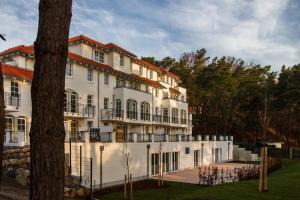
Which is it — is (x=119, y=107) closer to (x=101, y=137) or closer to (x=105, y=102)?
(x=105, y=102)

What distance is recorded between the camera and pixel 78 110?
102 feet

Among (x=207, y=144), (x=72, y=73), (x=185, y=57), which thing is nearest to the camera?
(x=72, y=73)

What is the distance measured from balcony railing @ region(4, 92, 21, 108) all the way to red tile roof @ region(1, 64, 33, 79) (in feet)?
4.82

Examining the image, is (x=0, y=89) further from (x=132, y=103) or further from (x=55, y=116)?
(x=132, y=103)

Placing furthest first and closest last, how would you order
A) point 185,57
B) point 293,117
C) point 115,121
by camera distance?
point 185,57, point 293,117, point 115,121

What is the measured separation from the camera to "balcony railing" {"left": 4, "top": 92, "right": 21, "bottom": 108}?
25.0m

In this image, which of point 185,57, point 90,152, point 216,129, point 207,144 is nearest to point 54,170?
point 90,152

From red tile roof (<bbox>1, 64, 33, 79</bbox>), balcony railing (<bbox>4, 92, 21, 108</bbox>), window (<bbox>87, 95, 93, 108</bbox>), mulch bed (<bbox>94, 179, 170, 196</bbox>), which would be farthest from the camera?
window (<bbox>87, 95, 93, 108</bbox>)

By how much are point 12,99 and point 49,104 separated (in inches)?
939

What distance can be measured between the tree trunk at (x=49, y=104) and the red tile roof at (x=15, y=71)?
74.6 feet

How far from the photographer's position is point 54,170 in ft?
11.2

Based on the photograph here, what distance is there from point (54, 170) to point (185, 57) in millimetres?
71827

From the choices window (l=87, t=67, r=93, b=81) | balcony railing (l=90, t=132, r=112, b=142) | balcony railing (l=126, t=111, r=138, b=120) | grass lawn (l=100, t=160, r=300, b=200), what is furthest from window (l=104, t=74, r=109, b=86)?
grass lawn (l=100, t=160, r=300, b=200)

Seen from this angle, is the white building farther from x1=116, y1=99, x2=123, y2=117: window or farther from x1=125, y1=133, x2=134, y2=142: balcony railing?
x1=116, y1=99, x2=123, y2=117: window
